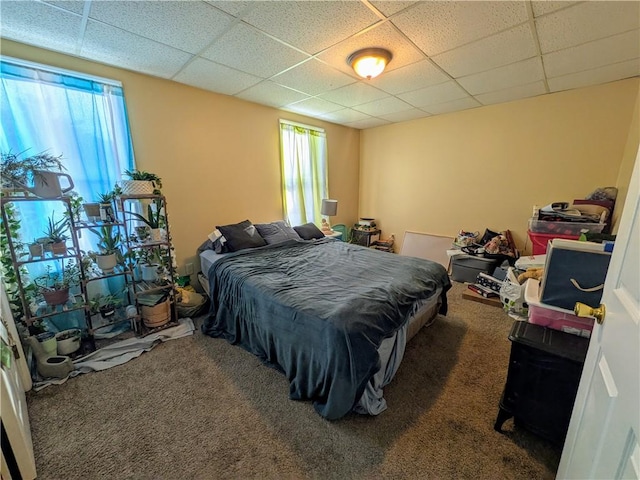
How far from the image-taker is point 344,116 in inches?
152

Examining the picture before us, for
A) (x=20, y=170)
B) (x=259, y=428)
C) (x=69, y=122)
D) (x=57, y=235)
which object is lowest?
(x=259, y=428)

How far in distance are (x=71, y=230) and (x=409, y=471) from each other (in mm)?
2624

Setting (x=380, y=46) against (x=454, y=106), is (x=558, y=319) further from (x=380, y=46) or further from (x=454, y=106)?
(x=454, y=106)

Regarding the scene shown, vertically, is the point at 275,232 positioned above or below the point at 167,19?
below

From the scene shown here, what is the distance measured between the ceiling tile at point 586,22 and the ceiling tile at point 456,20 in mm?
224

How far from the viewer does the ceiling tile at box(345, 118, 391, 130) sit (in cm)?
410

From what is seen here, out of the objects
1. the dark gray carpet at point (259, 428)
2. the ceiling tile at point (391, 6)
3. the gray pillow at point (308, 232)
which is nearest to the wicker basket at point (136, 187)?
the dark gray carpet at point (259, 428)

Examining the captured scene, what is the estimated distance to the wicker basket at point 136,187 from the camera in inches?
85.8

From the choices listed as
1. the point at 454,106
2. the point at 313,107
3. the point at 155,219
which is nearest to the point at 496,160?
the point at 454,106

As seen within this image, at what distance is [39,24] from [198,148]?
1343 millimetres

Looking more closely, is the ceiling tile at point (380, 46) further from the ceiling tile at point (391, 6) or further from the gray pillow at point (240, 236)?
the gray pillow at point (240, 236)

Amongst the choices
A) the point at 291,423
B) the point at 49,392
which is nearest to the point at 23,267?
the point at 49,392

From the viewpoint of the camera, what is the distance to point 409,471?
4.00 ft

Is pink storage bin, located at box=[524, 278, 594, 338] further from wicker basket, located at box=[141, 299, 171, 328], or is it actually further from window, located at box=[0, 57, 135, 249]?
window, located at box=[0, 57, 135, 249]
